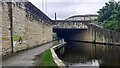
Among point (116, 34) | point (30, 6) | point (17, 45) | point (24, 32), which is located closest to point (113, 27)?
point (116, 34)

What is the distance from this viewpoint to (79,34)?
2564 inches

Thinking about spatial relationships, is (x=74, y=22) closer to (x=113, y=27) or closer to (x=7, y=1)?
(x=113, y=27)

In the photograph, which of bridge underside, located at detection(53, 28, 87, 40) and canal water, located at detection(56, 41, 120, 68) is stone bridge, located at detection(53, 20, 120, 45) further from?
canal water, located at detection(56, 41, 120, 68)

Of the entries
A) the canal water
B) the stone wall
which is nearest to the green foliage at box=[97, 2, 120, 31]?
the canal water

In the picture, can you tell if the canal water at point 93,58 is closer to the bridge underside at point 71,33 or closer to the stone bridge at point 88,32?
the stone bridge at point 88,32

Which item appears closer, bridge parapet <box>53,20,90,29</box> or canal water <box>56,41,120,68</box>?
canal water <box>56,41,120,68</box>

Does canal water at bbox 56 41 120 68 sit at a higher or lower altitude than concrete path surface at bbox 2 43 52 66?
lower

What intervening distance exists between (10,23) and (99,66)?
22.2 ft

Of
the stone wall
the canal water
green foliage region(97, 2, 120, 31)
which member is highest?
green foliage region(97, 2, 120, 31)

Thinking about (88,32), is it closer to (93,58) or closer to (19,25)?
(93,58)

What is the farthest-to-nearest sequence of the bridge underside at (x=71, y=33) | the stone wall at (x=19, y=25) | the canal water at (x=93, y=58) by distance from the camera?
the bridge underside at (x=71, y=33), the canal water at (x=93, y=58), the stone wall at (x=19, y=25)

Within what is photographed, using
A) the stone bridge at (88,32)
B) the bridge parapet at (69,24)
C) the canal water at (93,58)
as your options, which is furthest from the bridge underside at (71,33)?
the canal water at (93,58)

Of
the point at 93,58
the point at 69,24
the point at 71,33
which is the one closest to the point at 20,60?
the point at 93,58

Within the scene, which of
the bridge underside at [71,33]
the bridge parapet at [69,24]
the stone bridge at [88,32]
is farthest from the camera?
the bridge underside at [71,33]
